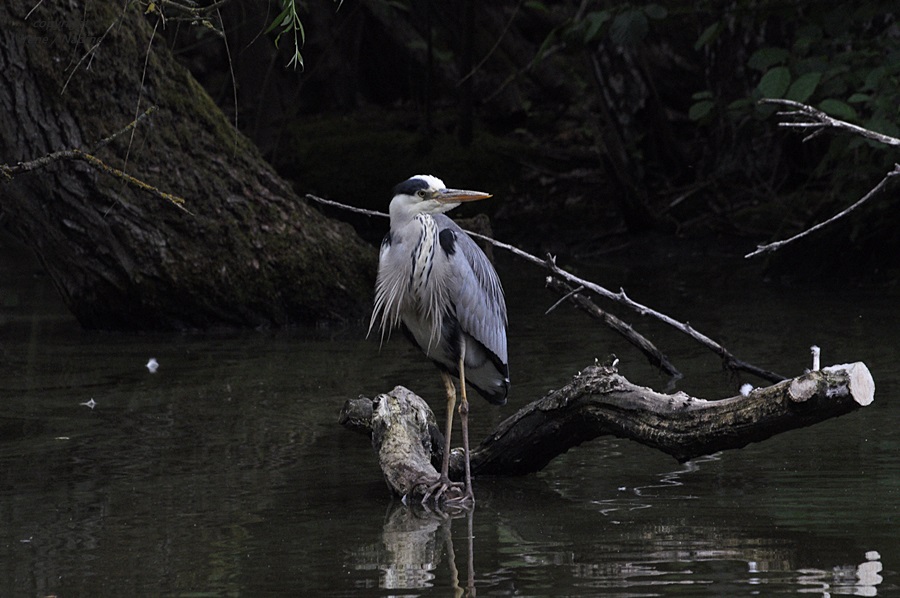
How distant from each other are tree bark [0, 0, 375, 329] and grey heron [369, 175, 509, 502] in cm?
A: 318

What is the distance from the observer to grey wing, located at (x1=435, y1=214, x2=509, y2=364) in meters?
5.61

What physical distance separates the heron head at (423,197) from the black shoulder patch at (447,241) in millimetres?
115

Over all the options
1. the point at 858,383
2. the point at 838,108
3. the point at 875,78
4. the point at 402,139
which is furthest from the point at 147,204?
the point at 402,139

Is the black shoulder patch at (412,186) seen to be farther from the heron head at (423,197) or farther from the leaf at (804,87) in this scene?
the leaf at (804,87)

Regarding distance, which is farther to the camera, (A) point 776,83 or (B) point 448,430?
(A) point 776,83

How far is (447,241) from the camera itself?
561 cm

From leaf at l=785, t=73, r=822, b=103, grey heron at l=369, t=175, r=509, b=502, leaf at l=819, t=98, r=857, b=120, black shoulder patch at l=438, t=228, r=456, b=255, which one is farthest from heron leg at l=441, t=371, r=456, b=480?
leaf at l=819, t=98, r=857, b=120

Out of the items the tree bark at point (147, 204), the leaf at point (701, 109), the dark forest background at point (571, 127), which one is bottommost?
the tree bark at point (147, 204)

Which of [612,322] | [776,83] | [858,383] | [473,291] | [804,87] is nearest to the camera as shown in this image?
[858,383]

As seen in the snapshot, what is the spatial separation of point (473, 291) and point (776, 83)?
3.94m

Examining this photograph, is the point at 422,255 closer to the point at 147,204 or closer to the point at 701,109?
the point at 147,204

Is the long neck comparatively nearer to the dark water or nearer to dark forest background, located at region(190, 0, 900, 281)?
the dark water

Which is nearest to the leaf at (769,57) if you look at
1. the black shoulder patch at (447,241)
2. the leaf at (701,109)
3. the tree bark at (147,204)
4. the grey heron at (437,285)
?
the leaf at (701,109)

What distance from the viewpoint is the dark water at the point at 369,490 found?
390 centimetres
